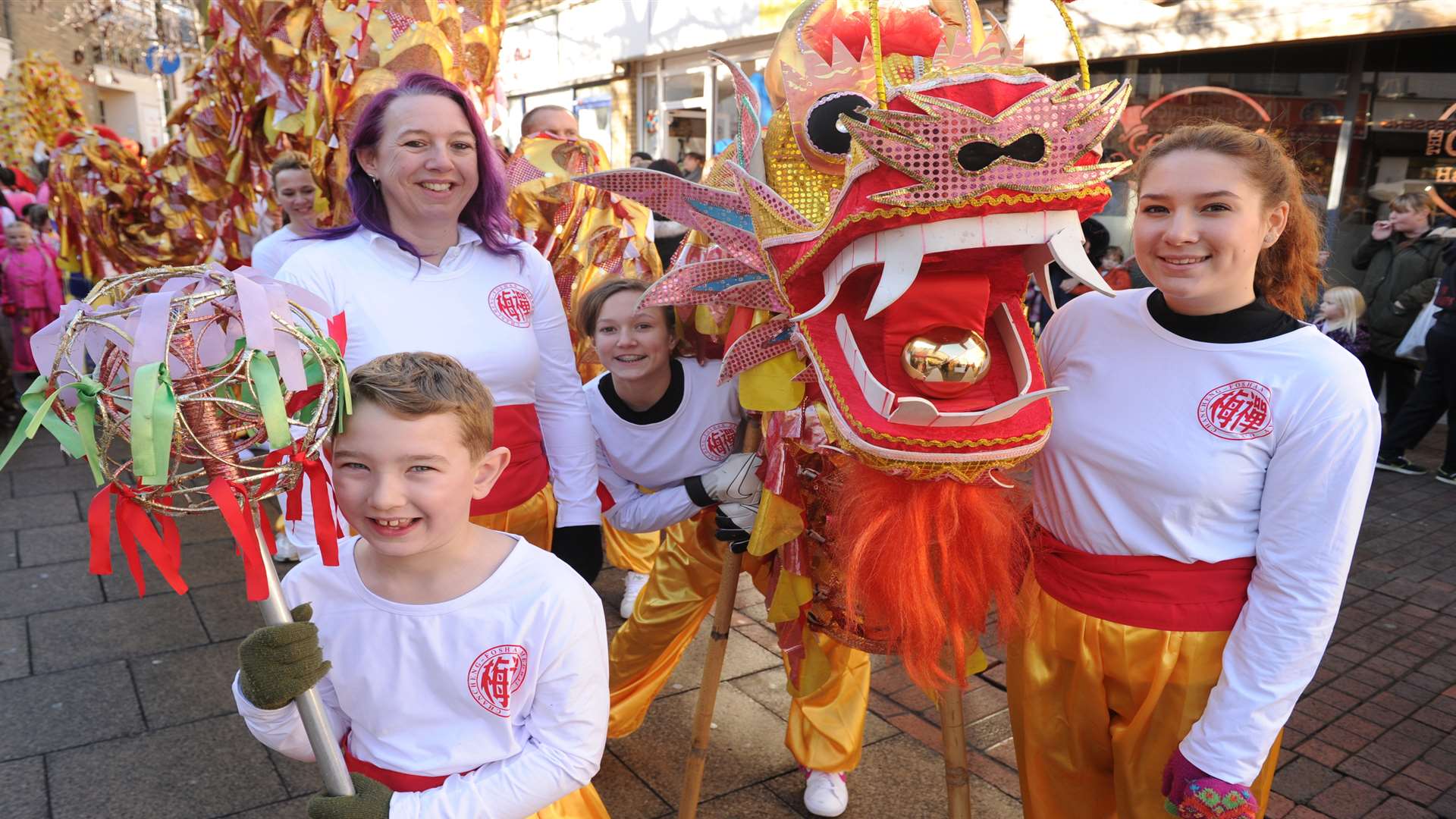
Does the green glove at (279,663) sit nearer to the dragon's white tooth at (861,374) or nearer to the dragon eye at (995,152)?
the dragon's white tooth at (861,374)

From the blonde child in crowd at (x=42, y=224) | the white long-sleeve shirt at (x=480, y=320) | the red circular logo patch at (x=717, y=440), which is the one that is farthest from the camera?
the blonde child in crowd at (x=42, y=224)

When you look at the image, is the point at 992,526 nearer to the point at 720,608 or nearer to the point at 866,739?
the point at 720,608

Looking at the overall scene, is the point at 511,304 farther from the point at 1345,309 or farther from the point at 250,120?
the point at 1345,309

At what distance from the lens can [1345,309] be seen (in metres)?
6.27

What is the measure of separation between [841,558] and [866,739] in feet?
5.18

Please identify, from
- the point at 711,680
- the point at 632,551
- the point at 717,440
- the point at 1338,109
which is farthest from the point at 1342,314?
the point at 711,680

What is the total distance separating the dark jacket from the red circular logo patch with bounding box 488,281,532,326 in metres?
6.71

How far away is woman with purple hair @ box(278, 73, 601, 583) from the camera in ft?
7.07

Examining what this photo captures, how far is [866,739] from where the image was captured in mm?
3162

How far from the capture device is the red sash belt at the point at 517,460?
7.60ft

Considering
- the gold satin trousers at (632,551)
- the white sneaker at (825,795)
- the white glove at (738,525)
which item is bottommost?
the white sneaker at (825,795)

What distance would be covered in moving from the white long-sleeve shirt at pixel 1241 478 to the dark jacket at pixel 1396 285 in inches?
243

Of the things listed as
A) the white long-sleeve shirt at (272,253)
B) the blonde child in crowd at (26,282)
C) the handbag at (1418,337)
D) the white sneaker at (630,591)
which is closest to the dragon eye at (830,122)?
the white long-sleeve shirt at (272,253)

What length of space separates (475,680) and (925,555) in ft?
2.56
